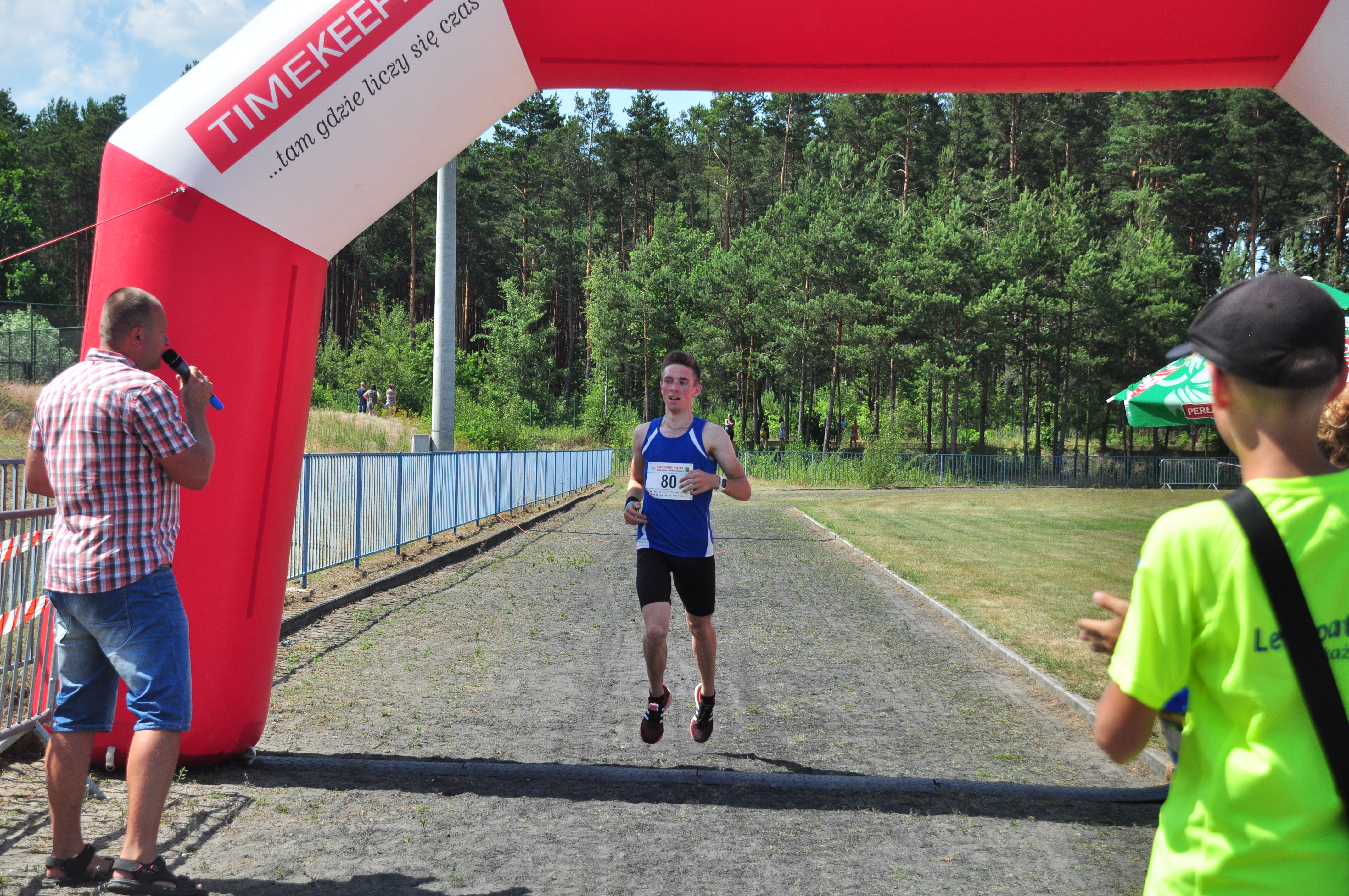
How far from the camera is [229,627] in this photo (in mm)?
4945

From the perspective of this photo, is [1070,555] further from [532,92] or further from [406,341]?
[406,341]

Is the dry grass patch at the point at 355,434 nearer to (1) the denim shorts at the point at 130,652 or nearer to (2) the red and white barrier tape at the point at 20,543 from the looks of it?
(2) the red and white barrier tape at the point at 20,543

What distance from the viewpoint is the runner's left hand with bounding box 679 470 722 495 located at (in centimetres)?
549

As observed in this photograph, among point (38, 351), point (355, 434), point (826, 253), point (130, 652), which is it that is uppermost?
point (826, 253)

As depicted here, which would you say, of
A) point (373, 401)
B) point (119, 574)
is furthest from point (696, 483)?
point (373, 401)

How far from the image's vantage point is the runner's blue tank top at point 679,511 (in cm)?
565

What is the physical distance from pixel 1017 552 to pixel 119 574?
1640cm

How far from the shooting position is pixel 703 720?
5.73m

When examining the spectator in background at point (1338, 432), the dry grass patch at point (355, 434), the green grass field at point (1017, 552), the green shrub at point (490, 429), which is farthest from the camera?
the green shrub at point (490, 429)

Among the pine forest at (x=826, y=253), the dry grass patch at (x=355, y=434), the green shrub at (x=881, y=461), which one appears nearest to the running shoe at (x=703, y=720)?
the dry grass patch at (x=355, y=434)

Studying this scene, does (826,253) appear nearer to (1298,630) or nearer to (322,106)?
(322,106)

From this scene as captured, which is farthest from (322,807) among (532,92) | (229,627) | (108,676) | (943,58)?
(943,58)

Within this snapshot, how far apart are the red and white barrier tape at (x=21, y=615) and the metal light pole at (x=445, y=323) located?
11.5 m

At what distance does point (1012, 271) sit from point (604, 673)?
49893 mm
